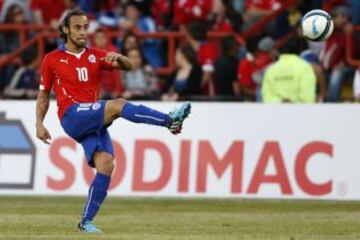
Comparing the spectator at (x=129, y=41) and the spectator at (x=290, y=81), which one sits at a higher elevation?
the spectator at (x=129, y=41)

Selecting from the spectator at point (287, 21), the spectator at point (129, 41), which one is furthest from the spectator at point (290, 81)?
the spectator at point (287, 21)

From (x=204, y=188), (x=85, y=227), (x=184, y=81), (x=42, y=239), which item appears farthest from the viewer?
(x=184, y=81)

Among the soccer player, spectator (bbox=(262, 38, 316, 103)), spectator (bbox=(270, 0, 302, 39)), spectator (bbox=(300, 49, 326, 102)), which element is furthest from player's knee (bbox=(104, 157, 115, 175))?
spectator (bbox=(270, 0, 302, 39))

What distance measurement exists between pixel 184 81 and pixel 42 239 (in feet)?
31.0

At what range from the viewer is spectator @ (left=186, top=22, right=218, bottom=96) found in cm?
2208

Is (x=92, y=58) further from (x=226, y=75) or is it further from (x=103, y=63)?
(x=226, y=75)

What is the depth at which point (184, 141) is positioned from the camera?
1886 cm

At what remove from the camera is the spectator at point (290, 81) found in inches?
778

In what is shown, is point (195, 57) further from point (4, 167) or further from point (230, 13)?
point (4, 167)

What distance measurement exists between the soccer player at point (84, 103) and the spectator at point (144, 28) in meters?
9.51

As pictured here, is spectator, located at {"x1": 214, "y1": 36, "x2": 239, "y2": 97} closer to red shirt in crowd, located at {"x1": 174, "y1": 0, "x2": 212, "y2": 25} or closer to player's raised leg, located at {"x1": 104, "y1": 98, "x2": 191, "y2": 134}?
red shirt in crowd, located at {"x1": 174, "y1": 0, "x2": 212, "y2": 25}

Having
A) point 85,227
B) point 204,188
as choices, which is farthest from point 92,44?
point 85,227

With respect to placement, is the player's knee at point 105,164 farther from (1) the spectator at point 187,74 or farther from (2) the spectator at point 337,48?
(2) the spectator at point 337,48

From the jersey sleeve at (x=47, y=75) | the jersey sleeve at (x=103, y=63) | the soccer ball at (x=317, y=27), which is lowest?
the jersey sleeve at (x=47, y=75)
